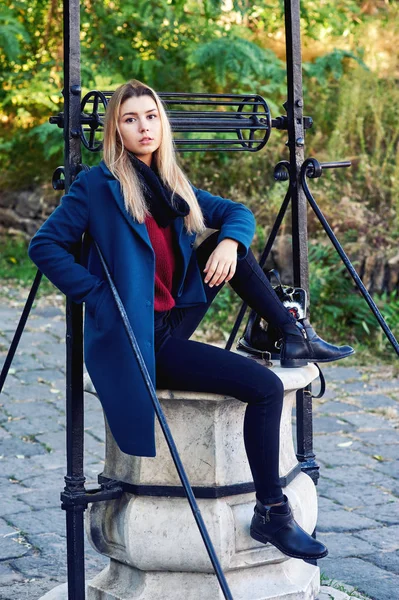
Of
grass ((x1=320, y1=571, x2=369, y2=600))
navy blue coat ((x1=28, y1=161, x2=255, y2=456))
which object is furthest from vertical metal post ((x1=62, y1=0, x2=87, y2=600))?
grass ((x1=320, y1=571, x2=369, y2=600))

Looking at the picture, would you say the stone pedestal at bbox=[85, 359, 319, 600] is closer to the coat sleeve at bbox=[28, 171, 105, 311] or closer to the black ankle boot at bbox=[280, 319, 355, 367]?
the black ankle boot at bbox=[280, 319, 355, 367]

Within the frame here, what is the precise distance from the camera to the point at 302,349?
120 inches

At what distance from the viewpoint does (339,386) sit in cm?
613

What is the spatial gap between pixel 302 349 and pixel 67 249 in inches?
32.2

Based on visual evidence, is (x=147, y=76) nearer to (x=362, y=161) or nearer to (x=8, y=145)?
(x=8, y=145)

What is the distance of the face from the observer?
114 inches

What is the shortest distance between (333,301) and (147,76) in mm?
3229

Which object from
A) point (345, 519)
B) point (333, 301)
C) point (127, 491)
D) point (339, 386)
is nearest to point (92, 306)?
point (127, 491)

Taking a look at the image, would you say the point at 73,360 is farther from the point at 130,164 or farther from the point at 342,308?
the point at 342,308

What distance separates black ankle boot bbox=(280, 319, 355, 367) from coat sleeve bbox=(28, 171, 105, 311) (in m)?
0.65

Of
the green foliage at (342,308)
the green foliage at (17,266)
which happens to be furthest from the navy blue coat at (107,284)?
the green foliage at (17,266)

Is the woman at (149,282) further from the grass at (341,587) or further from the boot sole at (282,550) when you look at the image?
the grass at (341,587)

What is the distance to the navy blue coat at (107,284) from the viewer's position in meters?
2.73

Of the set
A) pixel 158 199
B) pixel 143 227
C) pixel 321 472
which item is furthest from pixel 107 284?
pixel 321 472
